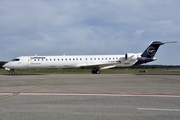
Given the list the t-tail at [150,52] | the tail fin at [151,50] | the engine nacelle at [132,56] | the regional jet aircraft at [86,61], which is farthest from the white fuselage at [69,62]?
the tail fin at [151,50]

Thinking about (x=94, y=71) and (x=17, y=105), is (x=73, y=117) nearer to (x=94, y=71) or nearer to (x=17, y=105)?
(x=17, y=105)

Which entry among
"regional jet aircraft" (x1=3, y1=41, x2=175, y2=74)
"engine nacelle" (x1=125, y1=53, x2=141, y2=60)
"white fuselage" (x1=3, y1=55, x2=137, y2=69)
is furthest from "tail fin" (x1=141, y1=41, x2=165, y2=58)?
"white fuselage" (x1=3, y1=55, x2=137, y2=69)

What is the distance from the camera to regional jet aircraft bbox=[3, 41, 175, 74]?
3169 cm

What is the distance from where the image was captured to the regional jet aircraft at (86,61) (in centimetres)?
3169

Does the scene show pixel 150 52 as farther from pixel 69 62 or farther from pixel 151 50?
pixel 69 62

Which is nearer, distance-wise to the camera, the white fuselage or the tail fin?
the white fuselage

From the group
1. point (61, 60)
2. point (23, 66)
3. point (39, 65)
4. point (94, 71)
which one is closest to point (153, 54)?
point (94, 71)

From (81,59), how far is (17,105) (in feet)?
Result: 85.4

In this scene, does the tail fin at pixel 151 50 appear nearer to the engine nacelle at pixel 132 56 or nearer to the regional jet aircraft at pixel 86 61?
the regional jet aircraft at pixel 86 61

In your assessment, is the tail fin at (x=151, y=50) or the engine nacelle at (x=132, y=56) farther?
the tail fin at (x=151, y=50)

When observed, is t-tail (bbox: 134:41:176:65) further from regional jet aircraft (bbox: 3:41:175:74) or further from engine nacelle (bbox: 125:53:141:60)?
engine nacelle (bbox: 125:53:141:60)

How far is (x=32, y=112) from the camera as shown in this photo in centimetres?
603

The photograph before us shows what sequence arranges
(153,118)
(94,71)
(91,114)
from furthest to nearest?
(94,71) < (91,114) < (153,118)

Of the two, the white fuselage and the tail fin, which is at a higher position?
the tail fin
